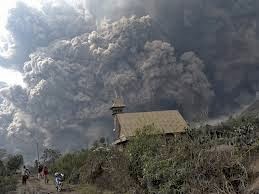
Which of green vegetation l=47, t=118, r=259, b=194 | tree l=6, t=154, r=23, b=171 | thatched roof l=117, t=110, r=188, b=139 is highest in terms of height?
thatched roof l=117, t=110, r=188, b=139

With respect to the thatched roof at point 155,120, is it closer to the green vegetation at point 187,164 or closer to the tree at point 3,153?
the green vegetation at point 187,164

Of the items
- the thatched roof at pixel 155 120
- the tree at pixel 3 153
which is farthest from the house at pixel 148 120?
the tree at pixel 3 153

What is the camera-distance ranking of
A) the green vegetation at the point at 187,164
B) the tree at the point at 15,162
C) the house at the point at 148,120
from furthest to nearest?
the tree at the point at 15,162 → the house at the point at 148,120 → the green vegetation at the point at 187,164

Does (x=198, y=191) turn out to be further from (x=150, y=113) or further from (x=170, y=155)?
(x=150, y=113)

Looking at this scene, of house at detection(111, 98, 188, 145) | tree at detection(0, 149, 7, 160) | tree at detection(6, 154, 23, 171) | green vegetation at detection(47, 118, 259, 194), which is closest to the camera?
green vegetation at detection(47, 118, 259, 194)

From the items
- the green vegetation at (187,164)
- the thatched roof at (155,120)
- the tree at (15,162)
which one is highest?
the thatched roof at (155,120)

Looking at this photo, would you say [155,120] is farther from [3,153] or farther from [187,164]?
[3,153]

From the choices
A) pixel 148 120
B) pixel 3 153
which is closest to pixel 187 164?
pixel 148 120

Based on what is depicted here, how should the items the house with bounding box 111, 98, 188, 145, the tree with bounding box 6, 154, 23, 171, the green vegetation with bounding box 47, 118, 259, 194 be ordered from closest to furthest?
the green vegetation with bounding box 47, 118, 259, 194
the house with bounding box 111, 98, 188, 145
the tree with bounding box 6, 154, 23, 171

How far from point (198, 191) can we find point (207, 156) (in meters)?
1.17

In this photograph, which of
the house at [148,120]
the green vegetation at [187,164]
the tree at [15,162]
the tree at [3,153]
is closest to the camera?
the green vegetation at [187,164]

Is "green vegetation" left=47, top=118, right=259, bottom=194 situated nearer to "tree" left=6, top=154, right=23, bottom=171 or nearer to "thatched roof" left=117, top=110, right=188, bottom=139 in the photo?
"thatched roof" left=117, top=110, right=188, bottom=139

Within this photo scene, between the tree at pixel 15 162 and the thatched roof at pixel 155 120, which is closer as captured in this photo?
the thatched roof at pixel 155 120

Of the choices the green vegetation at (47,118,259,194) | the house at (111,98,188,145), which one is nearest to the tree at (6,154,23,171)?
the house at (111,98,188,145)
